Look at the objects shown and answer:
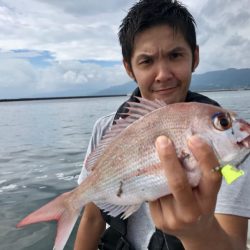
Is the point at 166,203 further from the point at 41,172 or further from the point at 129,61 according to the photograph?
the point at 41,172

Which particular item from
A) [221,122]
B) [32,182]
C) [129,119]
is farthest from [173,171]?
[32,182]

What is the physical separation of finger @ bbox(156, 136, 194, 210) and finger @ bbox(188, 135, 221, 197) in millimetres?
108

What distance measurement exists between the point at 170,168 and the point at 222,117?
47 centimetres

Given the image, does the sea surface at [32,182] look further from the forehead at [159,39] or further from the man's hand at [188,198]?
the man's hand at [188,198]

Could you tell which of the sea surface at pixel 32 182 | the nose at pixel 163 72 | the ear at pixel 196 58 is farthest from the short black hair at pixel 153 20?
the sea surface at pixel 32 182

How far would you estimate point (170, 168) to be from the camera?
6.94 ft

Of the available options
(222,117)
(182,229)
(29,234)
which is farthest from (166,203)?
(29,234)

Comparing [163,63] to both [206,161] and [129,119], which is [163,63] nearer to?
[129,119]

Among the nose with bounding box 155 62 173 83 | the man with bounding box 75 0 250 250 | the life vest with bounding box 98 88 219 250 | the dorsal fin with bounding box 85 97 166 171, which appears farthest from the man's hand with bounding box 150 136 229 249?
the nose with bounding box 155 62 173 83

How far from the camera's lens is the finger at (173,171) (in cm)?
211

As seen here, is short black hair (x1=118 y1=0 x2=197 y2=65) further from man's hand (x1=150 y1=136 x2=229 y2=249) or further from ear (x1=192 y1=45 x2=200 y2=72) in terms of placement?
man's hand (x1=150 y1=136 x2=229 y2=249)

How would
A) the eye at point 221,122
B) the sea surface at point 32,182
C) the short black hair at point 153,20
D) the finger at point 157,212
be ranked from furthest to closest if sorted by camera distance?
the sea surface at point 32,182 < the short black hair at point 153,20 < the finger at point 157,212 < the eye at point 221,122

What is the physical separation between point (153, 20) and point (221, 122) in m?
1.87

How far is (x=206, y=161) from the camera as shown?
6.82ft
